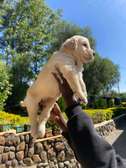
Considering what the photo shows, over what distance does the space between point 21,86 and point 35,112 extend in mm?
25747

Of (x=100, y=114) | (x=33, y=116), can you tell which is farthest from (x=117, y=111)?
(x=33, y=116)

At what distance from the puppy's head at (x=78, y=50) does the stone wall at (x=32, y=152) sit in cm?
721

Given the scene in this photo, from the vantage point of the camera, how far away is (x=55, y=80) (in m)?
1.75

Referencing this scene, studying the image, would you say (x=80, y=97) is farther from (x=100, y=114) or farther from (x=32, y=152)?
(x=100, y=114)

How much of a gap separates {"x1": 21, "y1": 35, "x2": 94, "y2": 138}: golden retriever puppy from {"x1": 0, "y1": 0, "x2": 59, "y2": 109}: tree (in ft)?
83.4

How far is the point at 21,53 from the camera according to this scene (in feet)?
96.1

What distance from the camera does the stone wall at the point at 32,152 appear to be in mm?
9641

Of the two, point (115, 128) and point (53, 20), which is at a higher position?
point (53, 20)

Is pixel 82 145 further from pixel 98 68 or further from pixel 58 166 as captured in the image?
pixel 98 68

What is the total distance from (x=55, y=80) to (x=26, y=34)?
89.1 ft

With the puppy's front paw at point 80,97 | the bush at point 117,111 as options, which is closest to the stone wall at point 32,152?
the puppy's front paw at point 80,97

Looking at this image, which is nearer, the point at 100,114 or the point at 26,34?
the point at 100,114

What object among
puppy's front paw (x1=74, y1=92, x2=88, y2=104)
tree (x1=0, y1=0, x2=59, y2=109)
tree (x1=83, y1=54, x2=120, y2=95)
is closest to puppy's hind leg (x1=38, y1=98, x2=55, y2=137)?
puppy's front paw (x1=74, y1=92, x2=88, y2=104)

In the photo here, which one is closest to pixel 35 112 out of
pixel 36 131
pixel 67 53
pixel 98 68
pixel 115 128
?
pixel 36 131
